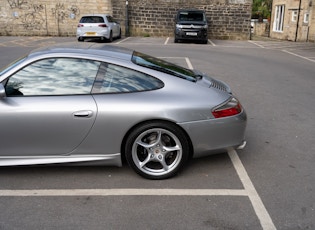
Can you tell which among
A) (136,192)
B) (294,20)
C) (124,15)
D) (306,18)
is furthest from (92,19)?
(136,192)

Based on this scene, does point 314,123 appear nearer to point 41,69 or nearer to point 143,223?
point 143,223

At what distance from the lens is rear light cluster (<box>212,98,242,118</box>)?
3.88 m

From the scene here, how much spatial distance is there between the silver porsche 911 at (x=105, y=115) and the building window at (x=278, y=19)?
29.0 m

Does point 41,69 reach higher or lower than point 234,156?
higher

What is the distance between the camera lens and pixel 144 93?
3.85 m

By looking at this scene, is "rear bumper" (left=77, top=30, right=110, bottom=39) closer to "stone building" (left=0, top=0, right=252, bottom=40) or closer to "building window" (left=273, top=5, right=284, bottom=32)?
"stone building" (left=0, top=0, right=252, bottom=40)

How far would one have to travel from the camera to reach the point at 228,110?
3.97 meters

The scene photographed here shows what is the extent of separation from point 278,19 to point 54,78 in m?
30.6

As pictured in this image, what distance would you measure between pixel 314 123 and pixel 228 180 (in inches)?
110

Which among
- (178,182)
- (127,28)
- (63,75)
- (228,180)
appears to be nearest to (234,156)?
(228,180)

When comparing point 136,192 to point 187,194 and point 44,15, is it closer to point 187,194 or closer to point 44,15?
point 187,194

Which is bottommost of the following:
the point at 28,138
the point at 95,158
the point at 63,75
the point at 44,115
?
the point at 95,158

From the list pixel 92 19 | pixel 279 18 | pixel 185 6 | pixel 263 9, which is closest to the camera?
pixel 92 19

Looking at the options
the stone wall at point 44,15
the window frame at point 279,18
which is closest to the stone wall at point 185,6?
the stone wall at point 44,15
